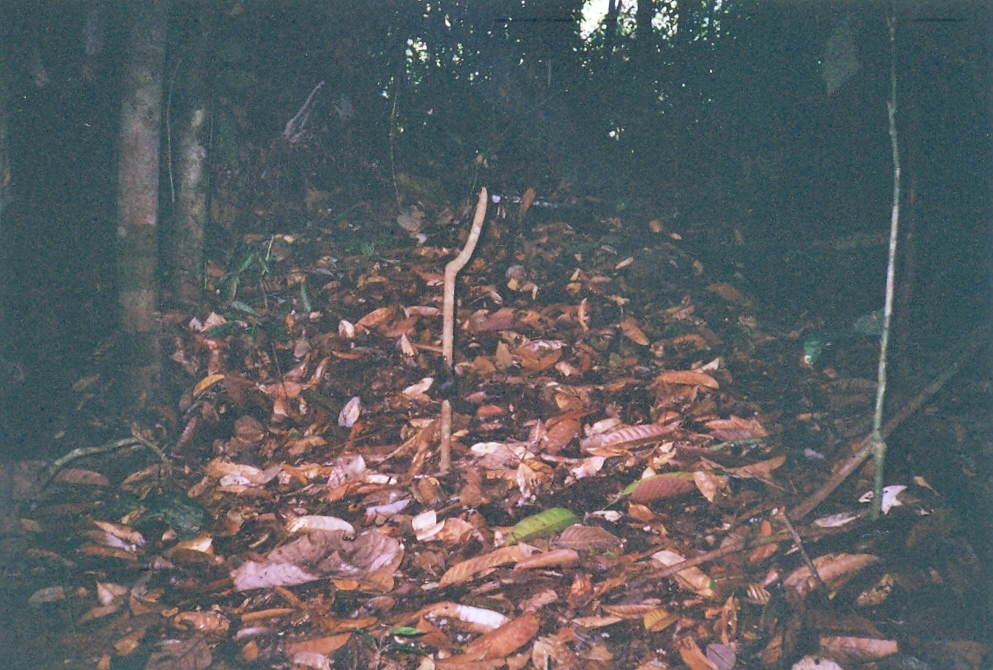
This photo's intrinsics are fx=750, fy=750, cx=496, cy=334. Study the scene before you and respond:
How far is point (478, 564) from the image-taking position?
1884 millimetres

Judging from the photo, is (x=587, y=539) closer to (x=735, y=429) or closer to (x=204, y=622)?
(x=735, y=429)

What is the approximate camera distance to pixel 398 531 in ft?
6.76

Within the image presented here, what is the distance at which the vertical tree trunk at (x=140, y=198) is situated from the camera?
2.69 metres

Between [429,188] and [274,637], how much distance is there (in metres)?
3.48

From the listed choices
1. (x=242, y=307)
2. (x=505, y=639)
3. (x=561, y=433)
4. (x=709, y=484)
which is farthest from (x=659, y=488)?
(x=242, y=307)

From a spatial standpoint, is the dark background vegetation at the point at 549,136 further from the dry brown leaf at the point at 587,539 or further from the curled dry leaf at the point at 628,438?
the dry brown leaf at the point at 587,539

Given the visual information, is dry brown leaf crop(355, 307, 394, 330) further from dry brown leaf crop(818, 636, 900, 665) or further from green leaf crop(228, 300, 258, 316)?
dry brown leaf crop(818, 636, 900, 665)

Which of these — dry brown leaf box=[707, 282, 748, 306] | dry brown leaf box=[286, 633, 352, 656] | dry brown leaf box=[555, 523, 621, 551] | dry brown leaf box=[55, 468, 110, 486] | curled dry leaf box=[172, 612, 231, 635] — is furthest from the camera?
dry brown leaf box=[707, 282, 748, 306]

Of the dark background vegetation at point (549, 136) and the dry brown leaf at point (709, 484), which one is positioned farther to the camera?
the dark background vegetation at point (549, 136)

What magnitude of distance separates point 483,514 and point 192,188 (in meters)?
2.18

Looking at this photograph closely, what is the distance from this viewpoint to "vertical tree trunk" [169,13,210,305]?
329 centimetres

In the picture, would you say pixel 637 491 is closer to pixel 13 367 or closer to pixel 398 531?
pixel 398 531

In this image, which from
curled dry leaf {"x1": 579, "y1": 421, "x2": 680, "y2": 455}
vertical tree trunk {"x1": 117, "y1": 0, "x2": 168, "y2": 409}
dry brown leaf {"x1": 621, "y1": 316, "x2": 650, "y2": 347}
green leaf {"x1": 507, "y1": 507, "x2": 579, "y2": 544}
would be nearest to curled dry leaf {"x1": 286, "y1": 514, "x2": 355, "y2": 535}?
green leaf {"x1": 507, "y1": 507, "x2": 579, "y2": 544}

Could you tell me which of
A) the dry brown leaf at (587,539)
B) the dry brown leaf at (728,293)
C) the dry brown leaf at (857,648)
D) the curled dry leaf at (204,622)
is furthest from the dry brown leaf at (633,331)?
the curled dry leaf at (204,622)
